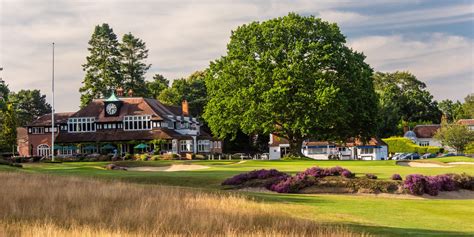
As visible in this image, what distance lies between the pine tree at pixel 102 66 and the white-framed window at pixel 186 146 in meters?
29.8

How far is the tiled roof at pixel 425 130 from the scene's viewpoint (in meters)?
125

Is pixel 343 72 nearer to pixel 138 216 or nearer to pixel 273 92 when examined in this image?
pixel 273 92

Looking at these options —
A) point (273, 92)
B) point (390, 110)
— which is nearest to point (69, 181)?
point (273, 92)

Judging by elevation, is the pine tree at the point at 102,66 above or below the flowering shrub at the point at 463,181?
above

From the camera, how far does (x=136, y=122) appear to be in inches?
3497

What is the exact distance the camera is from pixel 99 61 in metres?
116

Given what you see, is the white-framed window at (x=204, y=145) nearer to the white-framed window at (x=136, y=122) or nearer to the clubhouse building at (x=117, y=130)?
the clubhouse building at (x=117, y=130)

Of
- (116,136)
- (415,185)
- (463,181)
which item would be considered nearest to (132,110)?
(116,136)

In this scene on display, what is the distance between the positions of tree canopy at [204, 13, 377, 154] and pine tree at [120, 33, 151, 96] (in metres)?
54.6

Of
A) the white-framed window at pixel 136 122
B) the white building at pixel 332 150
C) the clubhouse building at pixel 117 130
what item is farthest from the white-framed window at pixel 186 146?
the white building at pixel 332 150

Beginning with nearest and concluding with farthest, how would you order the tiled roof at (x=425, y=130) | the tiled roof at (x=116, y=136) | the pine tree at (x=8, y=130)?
the tiled roof at (x=116, y=136) → the pine tree at (x=8, y=130) → the tiled roof at (x=425, y=130)

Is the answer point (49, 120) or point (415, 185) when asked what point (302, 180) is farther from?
point (49, 120)

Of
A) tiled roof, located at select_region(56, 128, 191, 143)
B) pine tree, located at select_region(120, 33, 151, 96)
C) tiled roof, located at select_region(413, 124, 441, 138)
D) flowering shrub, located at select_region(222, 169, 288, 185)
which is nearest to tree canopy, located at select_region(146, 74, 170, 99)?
pine tree, located at select_region(120, 33, 151, 96)

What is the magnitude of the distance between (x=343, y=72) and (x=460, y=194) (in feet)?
121
